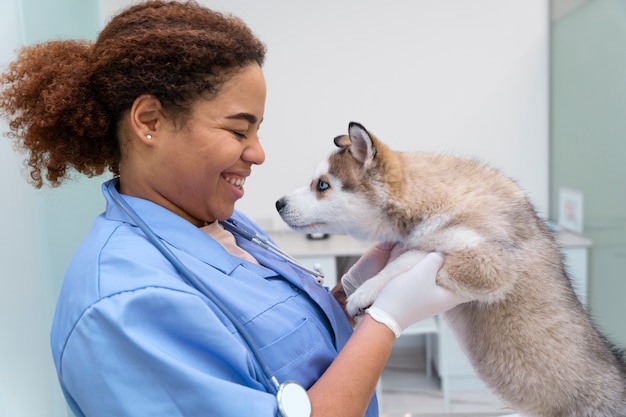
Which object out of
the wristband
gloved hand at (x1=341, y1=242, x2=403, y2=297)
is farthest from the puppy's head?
the wristband

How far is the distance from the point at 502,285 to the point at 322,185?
A: 0.55 metres

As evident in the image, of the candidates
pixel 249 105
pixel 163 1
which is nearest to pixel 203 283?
pixel 249 105

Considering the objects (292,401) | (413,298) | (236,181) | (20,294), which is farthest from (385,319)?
(20,294)

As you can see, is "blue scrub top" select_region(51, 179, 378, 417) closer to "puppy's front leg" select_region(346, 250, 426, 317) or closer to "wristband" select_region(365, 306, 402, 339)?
"wristband" select_region(365, 306, 402, 339)

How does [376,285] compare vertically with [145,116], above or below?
below

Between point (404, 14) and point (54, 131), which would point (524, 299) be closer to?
point (54, 131)

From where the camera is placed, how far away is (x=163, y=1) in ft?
3.43

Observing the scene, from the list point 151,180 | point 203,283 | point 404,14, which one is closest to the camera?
point 203,283

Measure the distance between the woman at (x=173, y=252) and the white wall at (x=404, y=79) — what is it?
2.48 metres

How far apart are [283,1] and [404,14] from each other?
2.73 ft

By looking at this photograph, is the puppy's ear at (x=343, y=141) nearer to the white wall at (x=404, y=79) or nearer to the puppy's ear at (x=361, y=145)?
the puppy's ear at (x=361, y=145)

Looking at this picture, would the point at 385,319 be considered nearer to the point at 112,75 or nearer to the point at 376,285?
the point at 376,285

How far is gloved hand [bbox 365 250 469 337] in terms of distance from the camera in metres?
1.08

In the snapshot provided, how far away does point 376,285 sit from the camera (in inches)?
48.5
